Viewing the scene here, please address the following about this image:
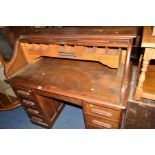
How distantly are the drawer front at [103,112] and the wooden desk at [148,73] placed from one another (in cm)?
23

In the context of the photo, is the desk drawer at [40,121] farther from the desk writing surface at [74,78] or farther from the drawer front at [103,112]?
the drawer front at [103,112]

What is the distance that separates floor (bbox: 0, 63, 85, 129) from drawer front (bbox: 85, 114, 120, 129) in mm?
657

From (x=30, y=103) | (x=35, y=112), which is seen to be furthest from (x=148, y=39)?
(x=35, y=112)

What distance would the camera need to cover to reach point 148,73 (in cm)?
145

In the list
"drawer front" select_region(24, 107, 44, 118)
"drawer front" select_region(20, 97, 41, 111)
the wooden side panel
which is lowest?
"drawer front" select_region(24, 107, 44, 118)

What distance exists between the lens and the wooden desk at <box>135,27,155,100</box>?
931mm

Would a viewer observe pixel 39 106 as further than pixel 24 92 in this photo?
Yes

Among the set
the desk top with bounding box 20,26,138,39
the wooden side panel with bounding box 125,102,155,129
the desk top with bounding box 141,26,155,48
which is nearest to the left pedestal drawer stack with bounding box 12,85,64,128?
the desk top with bounding box 20,26,138,39

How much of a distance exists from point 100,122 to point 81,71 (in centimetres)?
56

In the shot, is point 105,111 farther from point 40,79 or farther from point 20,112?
point 20,112

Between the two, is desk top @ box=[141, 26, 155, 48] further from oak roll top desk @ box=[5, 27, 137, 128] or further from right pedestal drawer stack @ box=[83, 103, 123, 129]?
right pedestal drawer stack @ box=[83, 103, 123, 129]

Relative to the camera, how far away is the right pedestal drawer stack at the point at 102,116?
1.29m

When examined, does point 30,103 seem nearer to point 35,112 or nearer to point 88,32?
point 35,112
